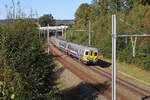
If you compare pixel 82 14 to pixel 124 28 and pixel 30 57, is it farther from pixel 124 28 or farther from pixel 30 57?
Answer: pixel 30 57

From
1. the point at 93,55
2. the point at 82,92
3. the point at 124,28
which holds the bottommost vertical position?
the point at 82,92

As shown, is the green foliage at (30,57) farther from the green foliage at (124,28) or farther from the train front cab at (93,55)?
the train front cab at (93,55)

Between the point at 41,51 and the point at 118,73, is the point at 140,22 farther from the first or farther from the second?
the point at 41,51

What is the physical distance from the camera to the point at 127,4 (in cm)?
7950

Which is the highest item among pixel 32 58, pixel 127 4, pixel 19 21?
pixel 127 4

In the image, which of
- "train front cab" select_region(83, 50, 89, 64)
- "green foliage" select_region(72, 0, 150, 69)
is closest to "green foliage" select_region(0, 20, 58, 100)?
"green foliage" select_region(72, 0, 150, 69)

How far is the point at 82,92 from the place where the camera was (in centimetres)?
3094

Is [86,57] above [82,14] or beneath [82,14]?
beneath

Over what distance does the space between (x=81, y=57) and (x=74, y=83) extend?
15741mm

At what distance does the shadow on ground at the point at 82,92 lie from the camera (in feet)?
93.9

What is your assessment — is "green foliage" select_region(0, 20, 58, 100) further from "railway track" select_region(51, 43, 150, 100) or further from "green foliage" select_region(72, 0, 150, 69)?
"green foliage" select_region(72, 0, 150, 69)

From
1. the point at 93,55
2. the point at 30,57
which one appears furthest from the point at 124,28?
the point at 30,57

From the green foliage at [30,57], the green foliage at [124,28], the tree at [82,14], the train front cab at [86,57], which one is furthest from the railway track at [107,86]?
the tree at [82,14]

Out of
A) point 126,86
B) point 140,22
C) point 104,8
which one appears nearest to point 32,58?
point 126,86
